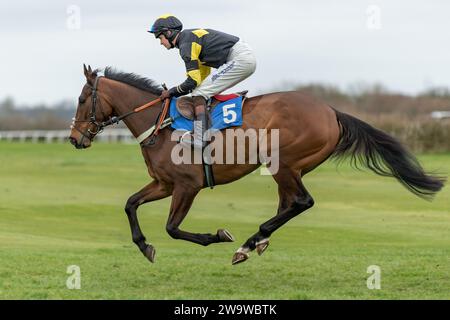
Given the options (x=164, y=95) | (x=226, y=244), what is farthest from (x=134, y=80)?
(x=226, y=244)

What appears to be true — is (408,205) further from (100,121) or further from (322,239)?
(100,121)

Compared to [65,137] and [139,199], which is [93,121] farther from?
[65,137]

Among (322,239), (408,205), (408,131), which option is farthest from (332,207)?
(408,131)

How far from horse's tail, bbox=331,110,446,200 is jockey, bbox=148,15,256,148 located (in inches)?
51.3

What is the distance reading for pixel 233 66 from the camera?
36.3 feet

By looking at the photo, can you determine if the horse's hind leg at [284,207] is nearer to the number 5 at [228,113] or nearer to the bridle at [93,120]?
the number 5 at [228,113]

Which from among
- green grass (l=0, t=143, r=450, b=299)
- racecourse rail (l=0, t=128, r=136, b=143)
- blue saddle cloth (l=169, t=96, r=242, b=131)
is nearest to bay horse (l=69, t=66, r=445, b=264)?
blue saddle cloth (l=169, t=96, r=242, b=131)

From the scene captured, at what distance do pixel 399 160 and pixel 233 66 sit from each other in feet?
7.37

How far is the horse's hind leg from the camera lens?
1067cm

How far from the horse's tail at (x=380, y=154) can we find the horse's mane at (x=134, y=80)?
2153 millimetres

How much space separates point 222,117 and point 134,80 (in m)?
1.32

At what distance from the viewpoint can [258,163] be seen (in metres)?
10.9

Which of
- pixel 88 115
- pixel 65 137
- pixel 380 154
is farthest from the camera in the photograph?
pixel 65 137

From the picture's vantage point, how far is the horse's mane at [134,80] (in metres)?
11.4
